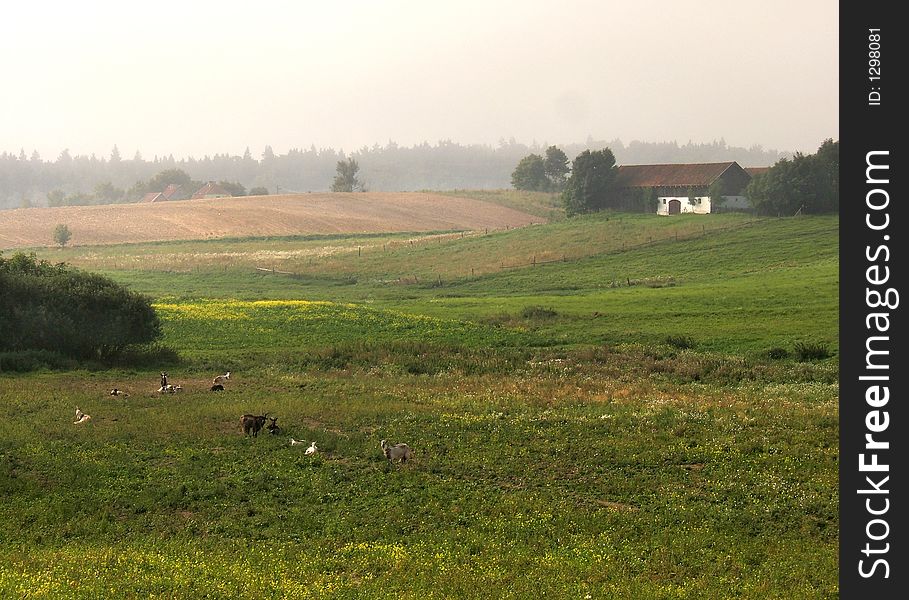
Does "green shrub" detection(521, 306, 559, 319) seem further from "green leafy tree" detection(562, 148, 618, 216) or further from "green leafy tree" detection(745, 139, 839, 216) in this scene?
"green leafy tree" detection(562, 148, 618, 216)

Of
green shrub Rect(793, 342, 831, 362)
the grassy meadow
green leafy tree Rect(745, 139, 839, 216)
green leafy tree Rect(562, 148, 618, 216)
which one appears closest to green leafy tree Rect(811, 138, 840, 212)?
green leafy tree Rect(745, 139, 839, 216)

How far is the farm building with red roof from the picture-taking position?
12144 centimetres

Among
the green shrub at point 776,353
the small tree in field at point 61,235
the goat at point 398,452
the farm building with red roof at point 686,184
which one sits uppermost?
the farm building with red roof at point 686,184

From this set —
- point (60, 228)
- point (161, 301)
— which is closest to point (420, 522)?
point (161, 301)

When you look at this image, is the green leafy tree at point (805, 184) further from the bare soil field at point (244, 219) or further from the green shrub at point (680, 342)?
the bare soil field at point (244, 219)

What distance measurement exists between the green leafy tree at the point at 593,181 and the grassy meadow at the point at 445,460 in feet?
232

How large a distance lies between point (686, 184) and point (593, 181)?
1438 centimetres

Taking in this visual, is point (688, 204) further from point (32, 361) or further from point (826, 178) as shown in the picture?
point (32, 361)

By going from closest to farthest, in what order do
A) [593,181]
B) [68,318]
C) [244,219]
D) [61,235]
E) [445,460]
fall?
[445,460] → [68,318] → [61,235] → [593,181] → [244,219]

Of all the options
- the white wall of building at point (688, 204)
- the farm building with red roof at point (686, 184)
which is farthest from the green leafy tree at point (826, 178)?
the white wall of building at point (688, 204)

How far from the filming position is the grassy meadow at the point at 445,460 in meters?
18.0

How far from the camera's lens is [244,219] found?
159 metres
